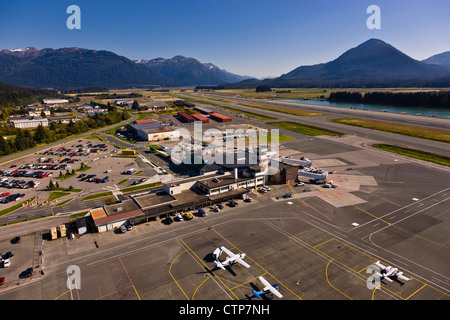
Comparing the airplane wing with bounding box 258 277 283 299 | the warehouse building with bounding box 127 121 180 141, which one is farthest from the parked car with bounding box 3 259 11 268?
the warehouse building with bounding box 127 121 180 141

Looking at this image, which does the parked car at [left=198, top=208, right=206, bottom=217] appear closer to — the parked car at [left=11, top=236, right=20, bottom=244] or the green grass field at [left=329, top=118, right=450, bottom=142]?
the parked car at [left=11, top=236, right=20, bottom=244]

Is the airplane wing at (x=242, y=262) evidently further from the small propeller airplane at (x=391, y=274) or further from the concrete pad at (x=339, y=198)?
the concrete pad at (x=339, y=198)

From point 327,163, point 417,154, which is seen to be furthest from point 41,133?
point 417,154

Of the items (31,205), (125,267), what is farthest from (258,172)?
(31,205)

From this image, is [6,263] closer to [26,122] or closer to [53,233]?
[53,233]

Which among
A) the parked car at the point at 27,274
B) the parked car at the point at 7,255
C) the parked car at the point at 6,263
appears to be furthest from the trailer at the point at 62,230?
the parked car at the point at 27,274
